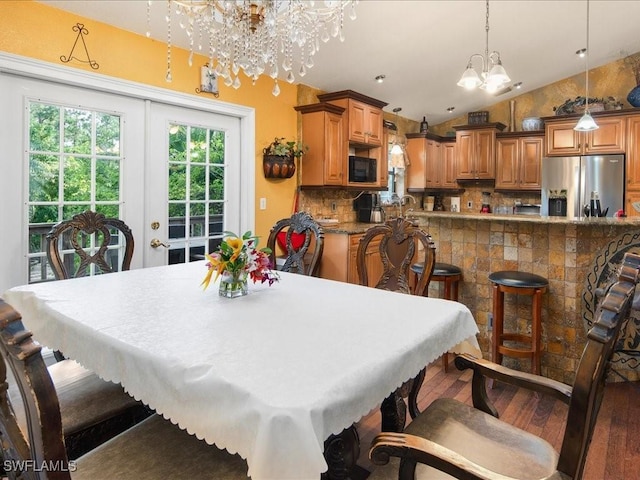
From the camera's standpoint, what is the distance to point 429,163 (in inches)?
261

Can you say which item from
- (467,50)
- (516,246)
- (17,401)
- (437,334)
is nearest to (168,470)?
(17,401)

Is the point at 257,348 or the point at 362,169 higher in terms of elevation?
the point at 362,169

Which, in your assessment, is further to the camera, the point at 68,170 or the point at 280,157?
the point at 280,157

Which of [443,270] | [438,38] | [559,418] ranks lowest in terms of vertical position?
[559,418]

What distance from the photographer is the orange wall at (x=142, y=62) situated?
99.5 inches

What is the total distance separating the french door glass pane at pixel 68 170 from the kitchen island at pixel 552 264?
2.31 meters

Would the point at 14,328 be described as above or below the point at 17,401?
above

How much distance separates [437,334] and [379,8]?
2922 mm

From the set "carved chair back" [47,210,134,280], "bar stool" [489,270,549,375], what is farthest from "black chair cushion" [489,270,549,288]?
"carved chair back" [47,210,134,280]

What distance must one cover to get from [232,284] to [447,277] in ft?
5.95

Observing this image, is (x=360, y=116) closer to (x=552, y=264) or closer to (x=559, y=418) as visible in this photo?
(x=552, y=264)

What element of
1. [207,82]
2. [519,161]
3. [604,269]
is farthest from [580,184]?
[207,82]

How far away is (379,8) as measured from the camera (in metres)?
3.38

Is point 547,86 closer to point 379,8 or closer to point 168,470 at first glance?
point 379,8
